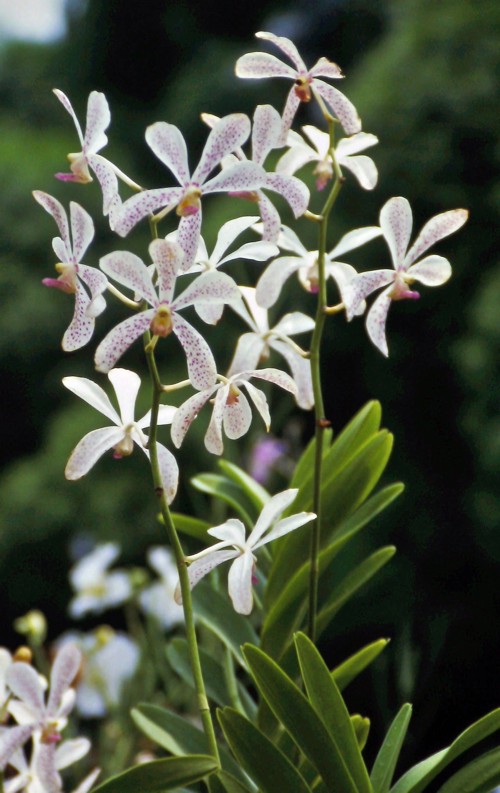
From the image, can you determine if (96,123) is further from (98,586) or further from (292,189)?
(98,586)

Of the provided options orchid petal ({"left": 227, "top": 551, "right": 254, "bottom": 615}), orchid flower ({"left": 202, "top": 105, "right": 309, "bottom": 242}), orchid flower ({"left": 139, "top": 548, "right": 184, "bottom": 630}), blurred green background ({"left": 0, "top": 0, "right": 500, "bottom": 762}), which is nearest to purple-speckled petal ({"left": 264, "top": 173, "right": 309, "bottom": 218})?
orchid flower ({"left": 202, "top": 105, "right": 309, "bottom": 242})

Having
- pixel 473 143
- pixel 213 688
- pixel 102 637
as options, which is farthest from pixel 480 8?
pixel 213 688

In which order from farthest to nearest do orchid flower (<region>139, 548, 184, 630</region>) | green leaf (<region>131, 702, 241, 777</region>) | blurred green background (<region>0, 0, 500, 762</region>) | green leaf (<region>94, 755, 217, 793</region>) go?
blurred green background (<region>0, 0, 500, 762</region>) → orchid flower (<region>139, 548, 184, 630</region>) → green leaf (<region>131, 702, 241, 777</region>) → green leaf (<region>94, 755, 217, 793</region>)

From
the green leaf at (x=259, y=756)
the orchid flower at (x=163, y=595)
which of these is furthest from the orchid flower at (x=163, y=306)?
the orchid flower at (x=163, y=595)

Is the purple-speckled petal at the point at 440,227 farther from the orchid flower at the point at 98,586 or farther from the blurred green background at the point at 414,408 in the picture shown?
the blurred green background at the point at 414,408

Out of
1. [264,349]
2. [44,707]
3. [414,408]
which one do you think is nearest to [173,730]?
[44,707]

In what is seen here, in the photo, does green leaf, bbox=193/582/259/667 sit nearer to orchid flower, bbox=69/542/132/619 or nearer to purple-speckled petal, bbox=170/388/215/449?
purple-speckled petal, bbox=170/388/215/449
